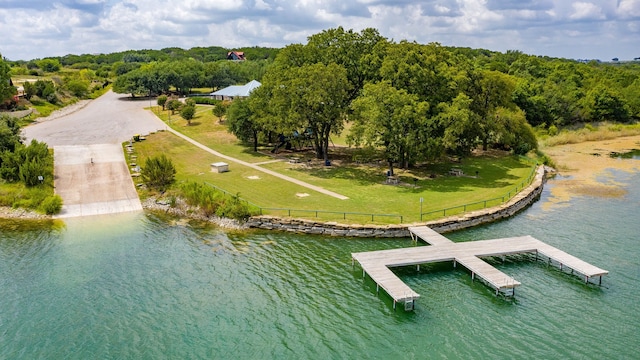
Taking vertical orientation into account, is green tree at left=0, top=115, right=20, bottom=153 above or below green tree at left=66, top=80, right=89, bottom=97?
below

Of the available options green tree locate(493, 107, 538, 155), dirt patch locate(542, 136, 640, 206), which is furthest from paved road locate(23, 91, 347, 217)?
green tree locate(493, 107, 538, 155)

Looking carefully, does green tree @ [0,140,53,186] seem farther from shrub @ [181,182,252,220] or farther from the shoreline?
shrub @ [181,182,252,220]

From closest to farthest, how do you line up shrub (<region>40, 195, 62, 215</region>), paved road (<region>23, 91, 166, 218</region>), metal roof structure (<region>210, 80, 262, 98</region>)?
shrub (<region>40, 195, 62, 215</region>) < paved road (<region>23, 91, 166, 218</region>) < metal roof structure (<region>210, 80, 262, 98</region>)

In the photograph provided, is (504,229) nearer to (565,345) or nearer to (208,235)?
(565,345)

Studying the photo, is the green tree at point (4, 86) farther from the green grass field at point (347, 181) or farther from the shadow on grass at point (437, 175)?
the shadow on grass at point (437, 175)

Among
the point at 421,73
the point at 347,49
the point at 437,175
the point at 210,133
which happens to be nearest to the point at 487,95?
the point at 421,73

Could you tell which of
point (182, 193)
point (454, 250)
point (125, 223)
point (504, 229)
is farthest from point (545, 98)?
point (125, 223)

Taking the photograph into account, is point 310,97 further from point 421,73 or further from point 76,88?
point 76,88
